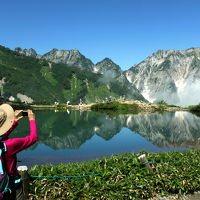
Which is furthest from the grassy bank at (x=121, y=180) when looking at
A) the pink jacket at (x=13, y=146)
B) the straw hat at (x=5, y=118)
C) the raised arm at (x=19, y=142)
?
the straw hat at (x=5, y=118)

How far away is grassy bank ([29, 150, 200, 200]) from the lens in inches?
494

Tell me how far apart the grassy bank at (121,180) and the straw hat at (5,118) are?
277 inches

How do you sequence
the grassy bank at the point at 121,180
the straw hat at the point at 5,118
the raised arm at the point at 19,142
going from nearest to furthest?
the straw hat at the point at 5,118
the raised arm at the point at 19,142
the grassy bank at the point at 121,180

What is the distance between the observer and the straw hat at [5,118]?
19.9 feet

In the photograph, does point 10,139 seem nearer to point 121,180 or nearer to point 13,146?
point 13,146

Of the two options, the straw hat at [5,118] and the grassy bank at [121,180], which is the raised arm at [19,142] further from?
the grassy bank at [121,180]

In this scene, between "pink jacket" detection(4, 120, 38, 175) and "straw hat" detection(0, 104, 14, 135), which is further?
"pink jacket" detection(4, 120, 38, 175)

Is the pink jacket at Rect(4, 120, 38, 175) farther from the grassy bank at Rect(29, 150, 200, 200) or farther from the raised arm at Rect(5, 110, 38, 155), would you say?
the grassy bank at Rect(29, 150, 200, 200)

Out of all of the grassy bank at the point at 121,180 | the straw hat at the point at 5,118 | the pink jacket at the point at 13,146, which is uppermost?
the straw hat at the point at 5,118

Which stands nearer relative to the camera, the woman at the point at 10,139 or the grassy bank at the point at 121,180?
the woman at the point at 10,139

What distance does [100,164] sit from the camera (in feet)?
49.1

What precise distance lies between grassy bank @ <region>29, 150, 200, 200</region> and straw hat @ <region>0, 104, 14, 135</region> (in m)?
7.04

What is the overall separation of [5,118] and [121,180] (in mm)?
9237

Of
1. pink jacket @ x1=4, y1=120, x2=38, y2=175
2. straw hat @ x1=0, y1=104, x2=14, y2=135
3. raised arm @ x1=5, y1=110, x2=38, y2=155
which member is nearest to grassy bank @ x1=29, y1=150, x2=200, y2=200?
pink jacket @ x1=4, y1=120, x2=38, y2=175
